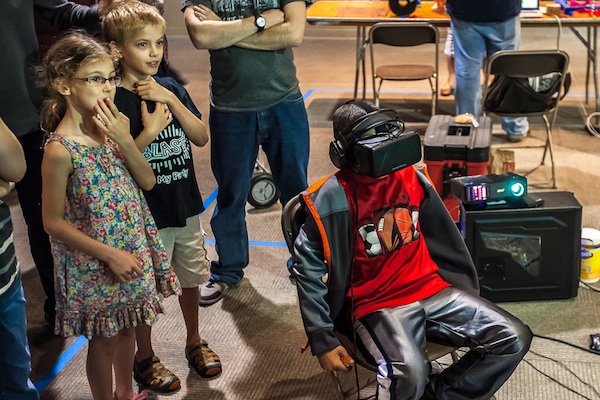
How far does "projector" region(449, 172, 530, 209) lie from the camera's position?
341 cm

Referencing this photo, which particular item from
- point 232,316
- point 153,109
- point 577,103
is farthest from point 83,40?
point 577,103

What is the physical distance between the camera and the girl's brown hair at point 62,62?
2.39 m

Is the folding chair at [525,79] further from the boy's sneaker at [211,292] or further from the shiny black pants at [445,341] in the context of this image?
the shiny black pants at [445,341]

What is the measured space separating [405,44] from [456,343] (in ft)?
11.9

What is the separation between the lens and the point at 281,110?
3443 millimetres

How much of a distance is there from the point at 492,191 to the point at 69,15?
192cm

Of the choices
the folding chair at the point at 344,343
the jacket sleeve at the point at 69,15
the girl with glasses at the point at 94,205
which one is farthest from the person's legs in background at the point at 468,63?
the girl with glasses at the point at 94,205

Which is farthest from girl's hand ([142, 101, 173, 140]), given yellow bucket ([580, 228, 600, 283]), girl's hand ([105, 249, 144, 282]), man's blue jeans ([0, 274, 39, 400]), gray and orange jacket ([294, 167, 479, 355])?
yellow bucket ([580, 228, 600, 283])

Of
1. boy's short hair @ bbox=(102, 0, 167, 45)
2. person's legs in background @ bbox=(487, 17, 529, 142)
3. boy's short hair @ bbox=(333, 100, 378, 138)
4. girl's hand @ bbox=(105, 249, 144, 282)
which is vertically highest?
boy's short hair @ bbox=(102, 0, 167, 45)

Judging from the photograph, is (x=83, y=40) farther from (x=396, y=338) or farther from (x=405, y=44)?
(x=405, y=44)

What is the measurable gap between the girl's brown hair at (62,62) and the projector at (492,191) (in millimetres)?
1664

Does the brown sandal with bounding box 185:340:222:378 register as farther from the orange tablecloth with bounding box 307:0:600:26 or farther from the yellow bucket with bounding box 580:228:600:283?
the orange tablecloth with bounding box 307:0:600:26

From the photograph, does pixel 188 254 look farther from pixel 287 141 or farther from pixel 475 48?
pixel 475 48

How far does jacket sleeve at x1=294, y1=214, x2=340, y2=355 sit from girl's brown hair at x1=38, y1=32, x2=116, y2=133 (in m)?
0.83
